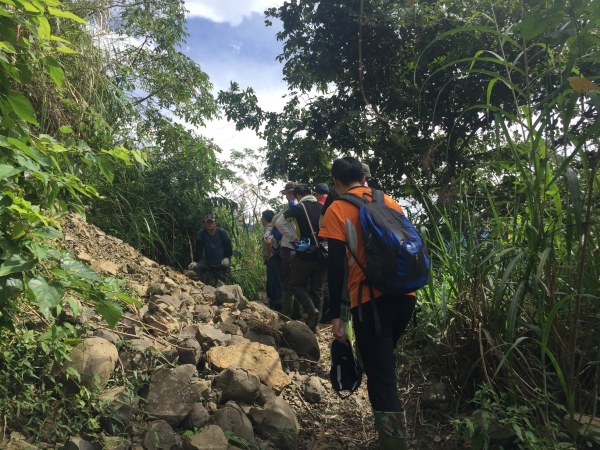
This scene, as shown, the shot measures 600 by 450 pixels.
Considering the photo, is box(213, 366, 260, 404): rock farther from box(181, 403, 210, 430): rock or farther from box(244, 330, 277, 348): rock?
box(244, 330, 277, 348): rock

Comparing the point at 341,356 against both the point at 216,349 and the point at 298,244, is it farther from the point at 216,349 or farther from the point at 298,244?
the point at 298,244

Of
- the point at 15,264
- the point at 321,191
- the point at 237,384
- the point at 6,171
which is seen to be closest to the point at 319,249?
the point at 321,191

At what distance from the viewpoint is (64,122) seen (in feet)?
19.8

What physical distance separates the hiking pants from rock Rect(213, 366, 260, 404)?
1.90m

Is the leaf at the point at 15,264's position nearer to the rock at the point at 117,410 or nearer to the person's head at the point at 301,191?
the rock at the point at 117,410

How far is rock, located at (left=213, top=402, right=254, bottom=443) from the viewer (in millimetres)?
2668

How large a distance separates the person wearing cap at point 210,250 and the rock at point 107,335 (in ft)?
13.9

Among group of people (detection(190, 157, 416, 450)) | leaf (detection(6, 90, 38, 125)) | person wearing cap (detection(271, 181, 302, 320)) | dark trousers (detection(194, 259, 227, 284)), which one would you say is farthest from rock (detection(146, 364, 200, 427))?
dark trousers (detection(194, 259, 227, 284))

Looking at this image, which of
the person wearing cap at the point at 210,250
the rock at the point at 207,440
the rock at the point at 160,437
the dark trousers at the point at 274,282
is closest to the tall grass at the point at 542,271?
the rock at the point at 207,440

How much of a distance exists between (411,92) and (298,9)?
230 cm

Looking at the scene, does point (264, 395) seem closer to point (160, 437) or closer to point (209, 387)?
point (209, 387)

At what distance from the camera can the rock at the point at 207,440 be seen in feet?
7.90

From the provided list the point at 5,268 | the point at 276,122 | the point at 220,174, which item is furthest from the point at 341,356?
the point at 220,174

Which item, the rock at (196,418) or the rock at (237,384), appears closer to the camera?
the rock at (196,418)
